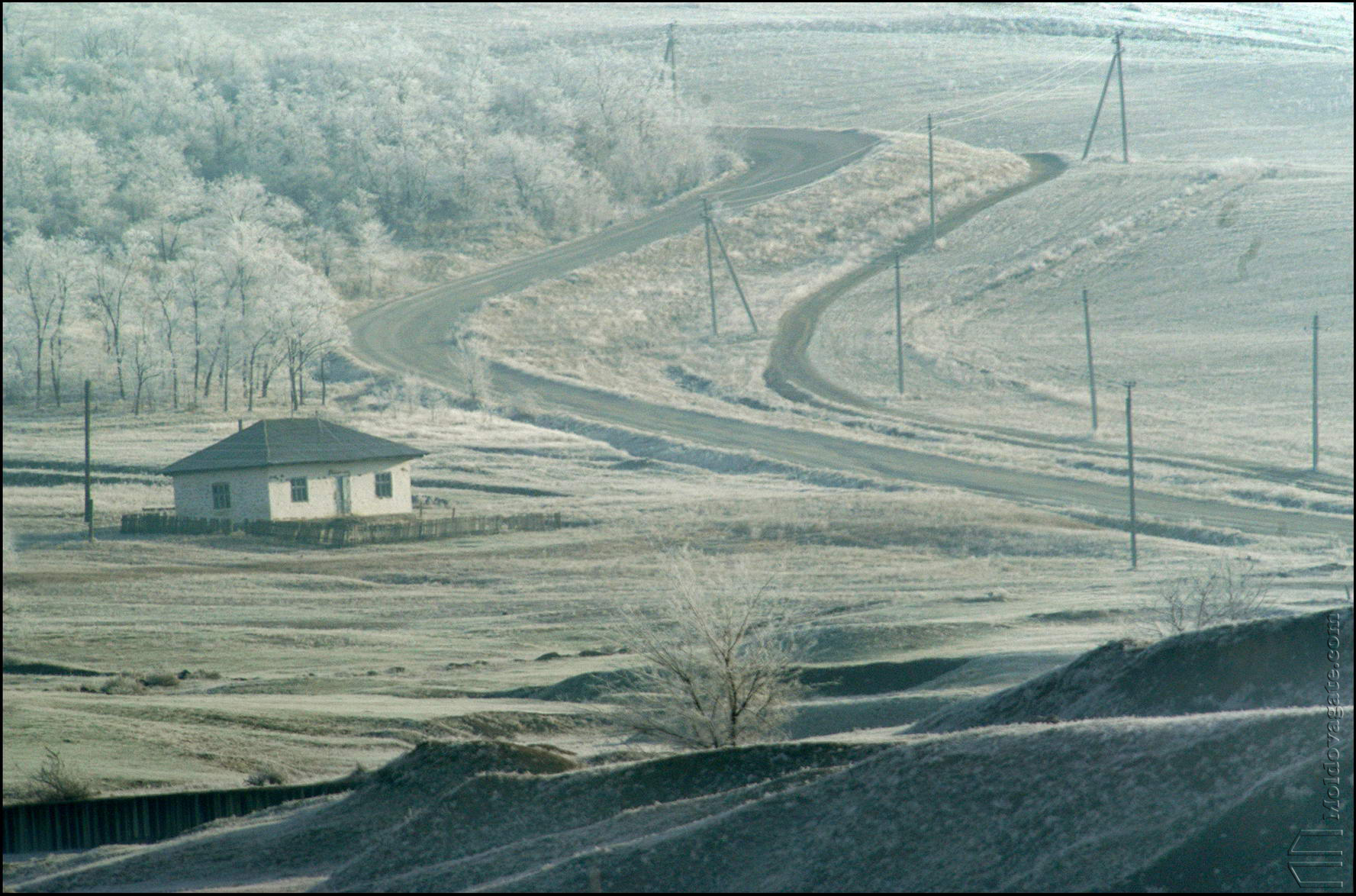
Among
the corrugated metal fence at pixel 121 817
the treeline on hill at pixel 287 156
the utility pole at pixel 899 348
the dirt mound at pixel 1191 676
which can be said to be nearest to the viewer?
the dirt mound at pixel 1191 676

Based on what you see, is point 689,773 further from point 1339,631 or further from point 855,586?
point 855,586

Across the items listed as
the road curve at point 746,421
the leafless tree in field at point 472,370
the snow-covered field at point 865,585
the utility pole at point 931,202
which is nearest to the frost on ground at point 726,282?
the snow-covered field at point 865,585

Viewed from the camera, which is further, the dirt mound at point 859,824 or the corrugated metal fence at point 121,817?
the corrugated metal fence at point 121,817

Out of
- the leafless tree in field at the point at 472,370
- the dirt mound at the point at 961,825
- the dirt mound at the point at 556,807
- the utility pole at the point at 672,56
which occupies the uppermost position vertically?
the utility pole at the point at 672,56

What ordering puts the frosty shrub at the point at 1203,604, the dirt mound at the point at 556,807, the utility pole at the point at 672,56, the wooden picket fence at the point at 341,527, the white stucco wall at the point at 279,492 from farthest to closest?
the utility pole at the point at 672,56 → the white stucco wall at the point at 279,492 → the wooden picket fence at the point at 341,527 → the frosty shrub at the point at 1203,604 → the dirt mound at the point at 556,807

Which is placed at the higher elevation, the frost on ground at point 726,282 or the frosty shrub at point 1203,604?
the frost on ground at point 726,282

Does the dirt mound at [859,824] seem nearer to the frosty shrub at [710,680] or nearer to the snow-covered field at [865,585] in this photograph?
the snow-covered field at [865,585]

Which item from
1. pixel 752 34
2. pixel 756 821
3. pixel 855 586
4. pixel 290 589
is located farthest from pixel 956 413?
pixel 752 34
